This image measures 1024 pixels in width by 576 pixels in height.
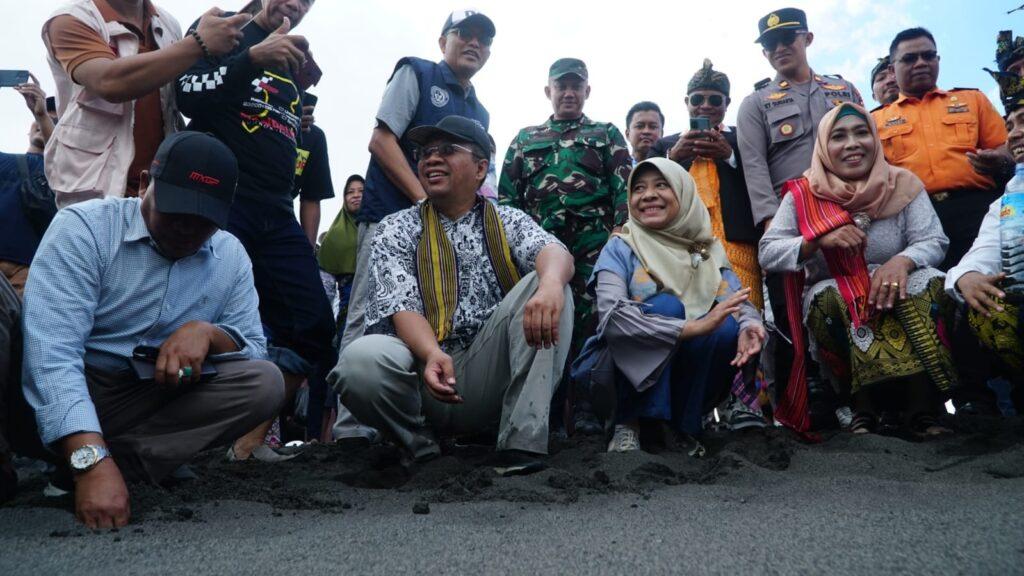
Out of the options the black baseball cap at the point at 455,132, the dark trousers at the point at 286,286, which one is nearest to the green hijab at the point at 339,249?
the dark trousers at the point at 286,286

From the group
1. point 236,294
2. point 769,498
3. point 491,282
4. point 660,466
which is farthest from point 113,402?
point 769,498

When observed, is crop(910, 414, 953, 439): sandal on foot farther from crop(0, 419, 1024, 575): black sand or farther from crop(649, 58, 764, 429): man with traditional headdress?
crop(649, 58, 764, 429): man with traditional headdress

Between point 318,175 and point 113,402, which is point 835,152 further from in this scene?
point 113,402

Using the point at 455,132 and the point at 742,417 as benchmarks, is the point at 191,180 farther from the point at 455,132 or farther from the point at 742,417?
the point at 742,417

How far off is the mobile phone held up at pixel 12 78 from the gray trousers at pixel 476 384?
6.07ft

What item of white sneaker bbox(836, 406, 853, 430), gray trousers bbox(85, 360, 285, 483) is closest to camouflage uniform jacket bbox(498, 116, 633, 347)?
white sneaker bbox(836, 406, 853, 430)

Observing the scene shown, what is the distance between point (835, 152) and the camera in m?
3.17

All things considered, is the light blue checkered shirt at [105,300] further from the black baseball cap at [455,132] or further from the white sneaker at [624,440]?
the white sneaker at [624,440]

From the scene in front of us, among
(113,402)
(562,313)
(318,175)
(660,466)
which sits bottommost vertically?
(660,466)

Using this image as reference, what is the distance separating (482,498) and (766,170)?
2.23m

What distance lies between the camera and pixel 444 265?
2.69m

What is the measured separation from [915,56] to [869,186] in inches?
39.1

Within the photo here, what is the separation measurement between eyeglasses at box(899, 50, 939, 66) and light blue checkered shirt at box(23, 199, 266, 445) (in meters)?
3.07

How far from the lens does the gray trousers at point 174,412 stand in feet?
6.81
